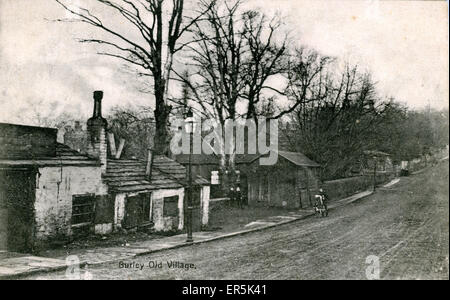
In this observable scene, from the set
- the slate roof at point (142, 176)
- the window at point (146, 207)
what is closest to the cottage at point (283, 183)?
the slate roof at point (142, 176)

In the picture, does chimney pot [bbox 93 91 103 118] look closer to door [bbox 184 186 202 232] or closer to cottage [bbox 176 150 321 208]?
door [bbox 184 186 202 232]

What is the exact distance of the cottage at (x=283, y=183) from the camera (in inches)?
1064

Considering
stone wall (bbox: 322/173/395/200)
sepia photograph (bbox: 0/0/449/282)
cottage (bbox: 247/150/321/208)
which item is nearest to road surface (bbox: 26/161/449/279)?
sepia photograph (bbox: 0/0/449/282)

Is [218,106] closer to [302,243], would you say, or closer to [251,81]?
[251,81]

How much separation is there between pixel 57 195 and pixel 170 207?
557 centimetres

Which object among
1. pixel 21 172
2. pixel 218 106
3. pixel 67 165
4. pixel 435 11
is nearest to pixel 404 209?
pixel 218 106

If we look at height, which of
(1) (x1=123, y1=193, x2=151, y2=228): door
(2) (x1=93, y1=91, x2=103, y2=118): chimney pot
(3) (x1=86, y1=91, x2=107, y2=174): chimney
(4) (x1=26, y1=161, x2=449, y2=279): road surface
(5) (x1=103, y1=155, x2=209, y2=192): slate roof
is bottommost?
(4) (x1=26, y1=161, x2=449, y2=279): road surface

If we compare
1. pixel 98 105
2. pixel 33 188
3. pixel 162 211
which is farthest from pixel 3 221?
pixel 162 211

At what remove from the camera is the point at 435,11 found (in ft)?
25.7

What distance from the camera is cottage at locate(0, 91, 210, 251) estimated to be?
39.0 feet

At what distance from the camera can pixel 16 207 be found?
1197 centimetres

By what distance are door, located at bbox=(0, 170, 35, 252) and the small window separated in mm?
6005

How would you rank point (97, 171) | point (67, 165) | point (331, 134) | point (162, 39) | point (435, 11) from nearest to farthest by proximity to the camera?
1. point (435, 11)
2. point (67, 165)
3. point (97, 171)
4. point (162, 39)
5. point (331, 134)

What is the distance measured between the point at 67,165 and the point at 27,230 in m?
2.32
